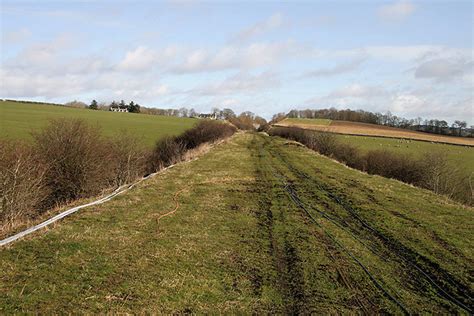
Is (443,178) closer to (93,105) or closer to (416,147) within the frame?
(416,147)

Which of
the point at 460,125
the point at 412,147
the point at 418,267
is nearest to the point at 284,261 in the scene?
Result: the point at 418,267

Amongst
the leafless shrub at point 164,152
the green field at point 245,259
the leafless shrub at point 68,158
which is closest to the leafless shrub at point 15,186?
the leafless shrub at point 68,158

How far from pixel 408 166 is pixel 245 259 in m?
39.0

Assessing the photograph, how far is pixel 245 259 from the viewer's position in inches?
342

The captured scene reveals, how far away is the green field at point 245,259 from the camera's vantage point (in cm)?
657

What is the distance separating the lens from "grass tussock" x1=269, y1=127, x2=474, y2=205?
121 ft

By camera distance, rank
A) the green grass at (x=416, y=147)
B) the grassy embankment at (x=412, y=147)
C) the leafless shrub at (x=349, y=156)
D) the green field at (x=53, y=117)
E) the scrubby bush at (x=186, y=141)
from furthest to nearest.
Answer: the grassy embankment at (x=412, y=147) < the green grass at (x=416, y=147) < the leafless shrub at (x=349, y=156) < the green field at (x=53, y=117) < the scrubby bush at (x=186, y=141)

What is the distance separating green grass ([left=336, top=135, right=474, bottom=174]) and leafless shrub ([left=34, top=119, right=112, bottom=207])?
39.9 meters

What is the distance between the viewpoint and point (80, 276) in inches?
286

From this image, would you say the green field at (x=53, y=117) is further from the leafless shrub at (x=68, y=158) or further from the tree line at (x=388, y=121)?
the tree line at (x=388, y=121)

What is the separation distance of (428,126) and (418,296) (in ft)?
364

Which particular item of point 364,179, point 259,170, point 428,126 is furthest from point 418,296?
point 428,126

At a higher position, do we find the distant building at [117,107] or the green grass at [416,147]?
the distant building at [117,107]

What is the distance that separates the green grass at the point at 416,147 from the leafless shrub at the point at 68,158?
39.9 meters
